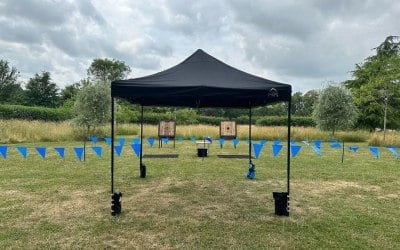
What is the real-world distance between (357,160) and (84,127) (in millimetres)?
11813

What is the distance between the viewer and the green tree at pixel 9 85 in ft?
114

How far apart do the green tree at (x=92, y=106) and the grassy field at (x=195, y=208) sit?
703 centimetres

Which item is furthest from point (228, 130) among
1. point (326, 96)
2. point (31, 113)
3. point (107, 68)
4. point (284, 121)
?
point (107, 68)

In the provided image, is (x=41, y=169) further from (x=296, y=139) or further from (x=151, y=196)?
(x=296, y=139)

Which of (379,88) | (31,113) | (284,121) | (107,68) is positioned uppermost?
(107,68)

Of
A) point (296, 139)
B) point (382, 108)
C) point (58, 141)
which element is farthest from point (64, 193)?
point (382, 108)

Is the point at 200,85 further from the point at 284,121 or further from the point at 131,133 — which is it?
the point at 284,121

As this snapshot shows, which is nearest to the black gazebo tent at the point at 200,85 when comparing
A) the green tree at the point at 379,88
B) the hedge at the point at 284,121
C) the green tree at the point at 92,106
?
the green tree at the point at 92,106

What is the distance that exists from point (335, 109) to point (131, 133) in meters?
11.6

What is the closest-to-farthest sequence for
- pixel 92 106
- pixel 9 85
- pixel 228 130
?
pixel 228 130, pixel 92 106, pixel 9 85

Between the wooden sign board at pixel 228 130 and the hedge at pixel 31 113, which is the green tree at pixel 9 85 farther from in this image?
the wooden sign board at pixel 228 130

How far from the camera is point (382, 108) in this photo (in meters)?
20.6

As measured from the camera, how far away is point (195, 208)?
4.49 meters

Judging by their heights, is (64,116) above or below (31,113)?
below
